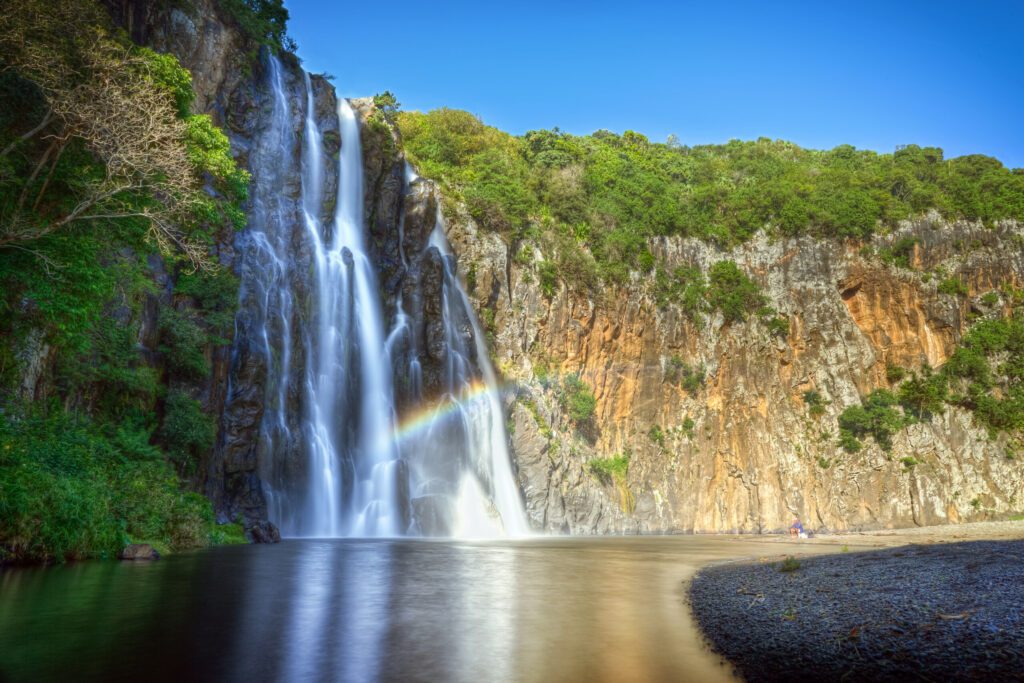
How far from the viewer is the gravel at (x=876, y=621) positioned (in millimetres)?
6121

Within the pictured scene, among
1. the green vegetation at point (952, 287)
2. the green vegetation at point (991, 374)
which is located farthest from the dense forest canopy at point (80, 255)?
the green vegetation at point (952, 287)

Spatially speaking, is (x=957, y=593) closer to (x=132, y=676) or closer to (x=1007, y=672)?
(x=1007, y=672)

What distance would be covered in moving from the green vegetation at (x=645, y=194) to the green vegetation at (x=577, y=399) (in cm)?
764

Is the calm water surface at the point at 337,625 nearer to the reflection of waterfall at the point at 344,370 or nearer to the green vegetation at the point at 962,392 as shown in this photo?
the reflection of waterfall at the point at 344,370

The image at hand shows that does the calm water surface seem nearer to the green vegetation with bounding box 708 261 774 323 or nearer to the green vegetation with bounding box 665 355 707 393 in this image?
the green vegetation with bounding box 665 355 707 393

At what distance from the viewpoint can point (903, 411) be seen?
52.6 metres

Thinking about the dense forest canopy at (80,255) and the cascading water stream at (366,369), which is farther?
the cascading water stream at (366,369)

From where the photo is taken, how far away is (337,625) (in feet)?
28.7

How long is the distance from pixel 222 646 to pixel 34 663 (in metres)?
1.68

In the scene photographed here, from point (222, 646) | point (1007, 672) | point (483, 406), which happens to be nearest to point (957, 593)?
point (1007, 672)

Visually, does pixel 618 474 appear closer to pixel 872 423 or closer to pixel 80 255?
pixel 872 423

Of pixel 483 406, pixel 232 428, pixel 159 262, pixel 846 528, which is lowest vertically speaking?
pixel 846 528

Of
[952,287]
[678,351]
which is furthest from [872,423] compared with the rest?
[678,351]

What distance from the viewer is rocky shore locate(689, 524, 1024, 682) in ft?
20.1
